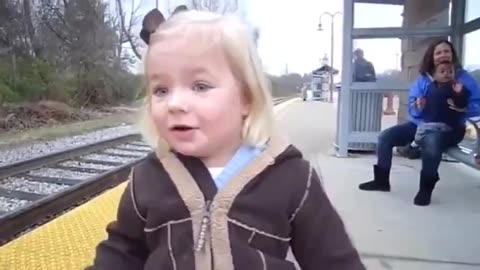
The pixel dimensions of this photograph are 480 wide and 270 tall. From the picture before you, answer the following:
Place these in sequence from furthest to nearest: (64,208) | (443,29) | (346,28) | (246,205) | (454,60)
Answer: (346,28), (443,29), (64,208), (454,60), (246,205)

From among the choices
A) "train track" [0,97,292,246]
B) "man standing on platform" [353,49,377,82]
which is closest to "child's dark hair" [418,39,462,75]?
"man standing on platform" [353,49,377,82]

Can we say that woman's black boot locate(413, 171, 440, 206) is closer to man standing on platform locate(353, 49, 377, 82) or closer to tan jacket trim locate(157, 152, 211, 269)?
man standing on platform locate(353, 49, 377, 82)

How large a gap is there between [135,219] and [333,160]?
5659 millimetres

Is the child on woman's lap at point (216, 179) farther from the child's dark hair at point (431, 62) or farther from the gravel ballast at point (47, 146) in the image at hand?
the gravel ballast at point (47, 146)

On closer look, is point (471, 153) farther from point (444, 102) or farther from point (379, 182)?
point (379, 182)

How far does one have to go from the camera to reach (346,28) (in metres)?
6.70

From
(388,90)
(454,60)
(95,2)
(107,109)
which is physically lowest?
(107,109)

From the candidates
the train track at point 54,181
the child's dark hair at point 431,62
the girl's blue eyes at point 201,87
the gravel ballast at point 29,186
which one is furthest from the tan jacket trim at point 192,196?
the gravel ballast at point 29,186

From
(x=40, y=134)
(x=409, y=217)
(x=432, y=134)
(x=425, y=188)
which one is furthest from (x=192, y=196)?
(x=40, y=134)

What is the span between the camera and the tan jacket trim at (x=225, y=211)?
1200 mm

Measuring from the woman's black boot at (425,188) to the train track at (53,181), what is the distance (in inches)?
91.2

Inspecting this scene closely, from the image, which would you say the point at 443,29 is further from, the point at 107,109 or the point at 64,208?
the point at 107,109

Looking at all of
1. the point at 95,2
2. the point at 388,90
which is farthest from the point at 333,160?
the point at 95,2

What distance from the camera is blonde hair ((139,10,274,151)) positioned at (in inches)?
48.6
